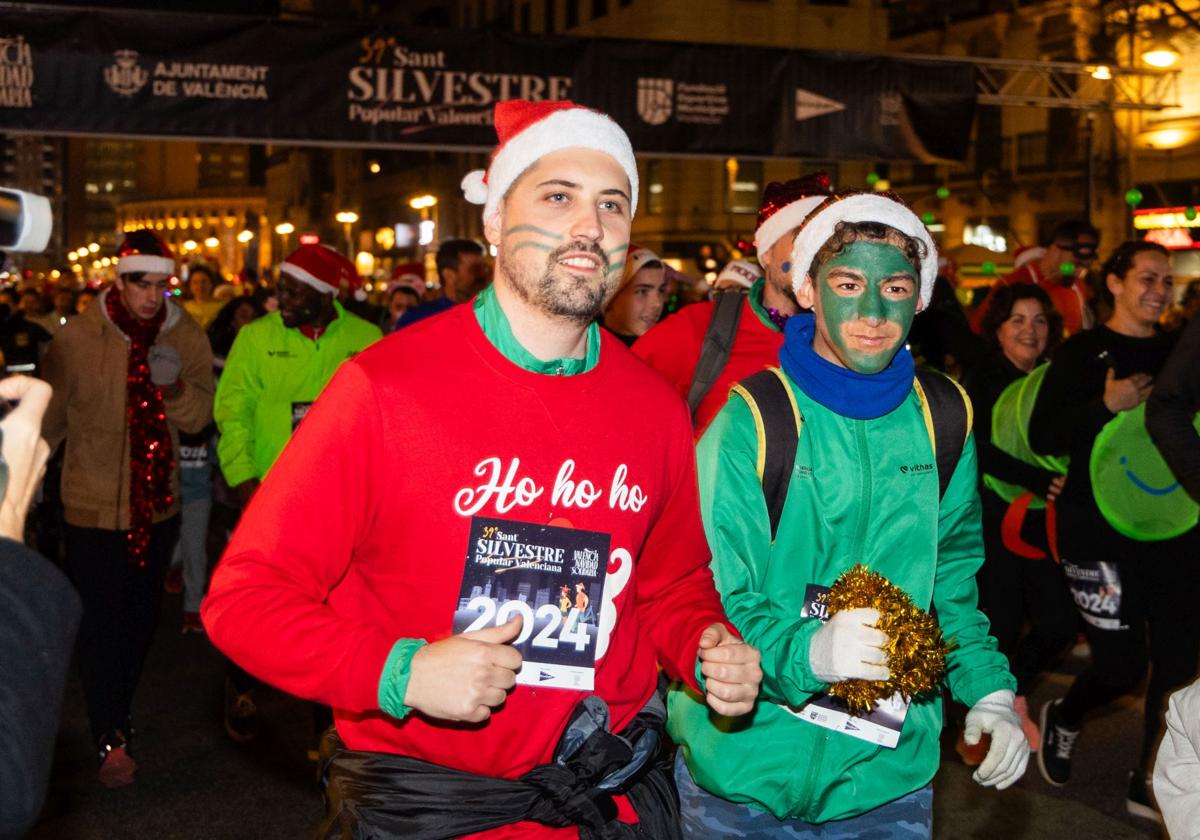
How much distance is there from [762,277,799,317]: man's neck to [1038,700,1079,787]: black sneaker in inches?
104

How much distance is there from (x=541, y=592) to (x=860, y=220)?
1.40m

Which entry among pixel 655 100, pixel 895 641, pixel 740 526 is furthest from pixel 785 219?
pixel 655 100

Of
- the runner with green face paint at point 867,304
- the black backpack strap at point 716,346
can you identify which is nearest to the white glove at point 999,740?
the runner with green face paint at point 867,304

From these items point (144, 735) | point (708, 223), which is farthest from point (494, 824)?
point (708, 223)

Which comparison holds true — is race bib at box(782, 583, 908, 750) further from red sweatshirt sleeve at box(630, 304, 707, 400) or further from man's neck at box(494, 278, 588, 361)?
red sweatshirt sleeve at box(630, 304, 707, 400)

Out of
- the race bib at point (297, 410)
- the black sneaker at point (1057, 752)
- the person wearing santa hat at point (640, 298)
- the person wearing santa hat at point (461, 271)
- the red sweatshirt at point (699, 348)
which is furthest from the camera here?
the person wearing santa hat at point (461, 271)

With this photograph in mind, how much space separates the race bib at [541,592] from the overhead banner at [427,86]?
10.5 m

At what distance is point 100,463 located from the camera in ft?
21.7

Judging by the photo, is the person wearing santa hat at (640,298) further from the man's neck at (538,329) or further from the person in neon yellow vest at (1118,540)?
the man's neck at (538,329)

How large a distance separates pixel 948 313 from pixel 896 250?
20.5 feet

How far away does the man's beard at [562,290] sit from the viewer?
9.66 feet

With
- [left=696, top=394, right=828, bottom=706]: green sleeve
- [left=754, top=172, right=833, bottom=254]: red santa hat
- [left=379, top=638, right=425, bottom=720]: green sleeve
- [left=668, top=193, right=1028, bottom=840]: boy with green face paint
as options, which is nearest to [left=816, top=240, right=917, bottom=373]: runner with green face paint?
[left=668, top=193, right=1028, bottom=840]: boy with green face paint

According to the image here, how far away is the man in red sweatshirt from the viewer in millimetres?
2525

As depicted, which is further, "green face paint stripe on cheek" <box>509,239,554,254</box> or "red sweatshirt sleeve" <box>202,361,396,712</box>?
"green face paint stripe on cheek" <box>509,239,554,254</box>
